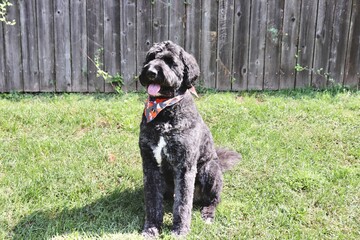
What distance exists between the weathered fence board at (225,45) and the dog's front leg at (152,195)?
131 inches

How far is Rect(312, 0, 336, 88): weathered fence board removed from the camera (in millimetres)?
6367

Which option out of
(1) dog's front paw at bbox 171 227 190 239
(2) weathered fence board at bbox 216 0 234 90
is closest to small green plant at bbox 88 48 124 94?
(2) weathered fence board at bbox 216 0 234 90

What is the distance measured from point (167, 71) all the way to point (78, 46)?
359cm

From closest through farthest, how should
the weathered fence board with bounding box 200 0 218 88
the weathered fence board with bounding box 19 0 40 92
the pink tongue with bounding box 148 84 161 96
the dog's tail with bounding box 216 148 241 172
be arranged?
the pink tongue with bounding box 148 84 161 96, the dog's tail with bounding box 216 148 241 172, the weathered fence board with bounding box 19 0 40 92, the weathered fence board with bounding box 200 0 218 88

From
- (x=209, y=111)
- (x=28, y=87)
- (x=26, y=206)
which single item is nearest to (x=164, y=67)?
(x=26, y=206)

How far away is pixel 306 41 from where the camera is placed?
6430 millimetres

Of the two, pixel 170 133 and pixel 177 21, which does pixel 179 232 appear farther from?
pixel 177 21

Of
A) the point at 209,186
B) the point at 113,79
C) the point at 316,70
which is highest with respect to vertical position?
the point at 316,70

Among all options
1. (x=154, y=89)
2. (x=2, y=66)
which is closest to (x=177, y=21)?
(x=2, y=66)

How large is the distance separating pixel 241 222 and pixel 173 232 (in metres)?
0.64

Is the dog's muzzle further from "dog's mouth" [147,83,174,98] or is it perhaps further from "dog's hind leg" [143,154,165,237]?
"dog's hind leg" [143,154,165,237]

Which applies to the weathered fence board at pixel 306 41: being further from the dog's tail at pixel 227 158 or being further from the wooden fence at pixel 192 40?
the dog's tail at pixel 227 158

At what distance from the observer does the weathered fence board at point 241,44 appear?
632 centimetres

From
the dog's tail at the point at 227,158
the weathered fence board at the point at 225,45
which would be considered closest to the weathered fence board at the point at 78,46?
the weathered fence board at the point at 225,45
